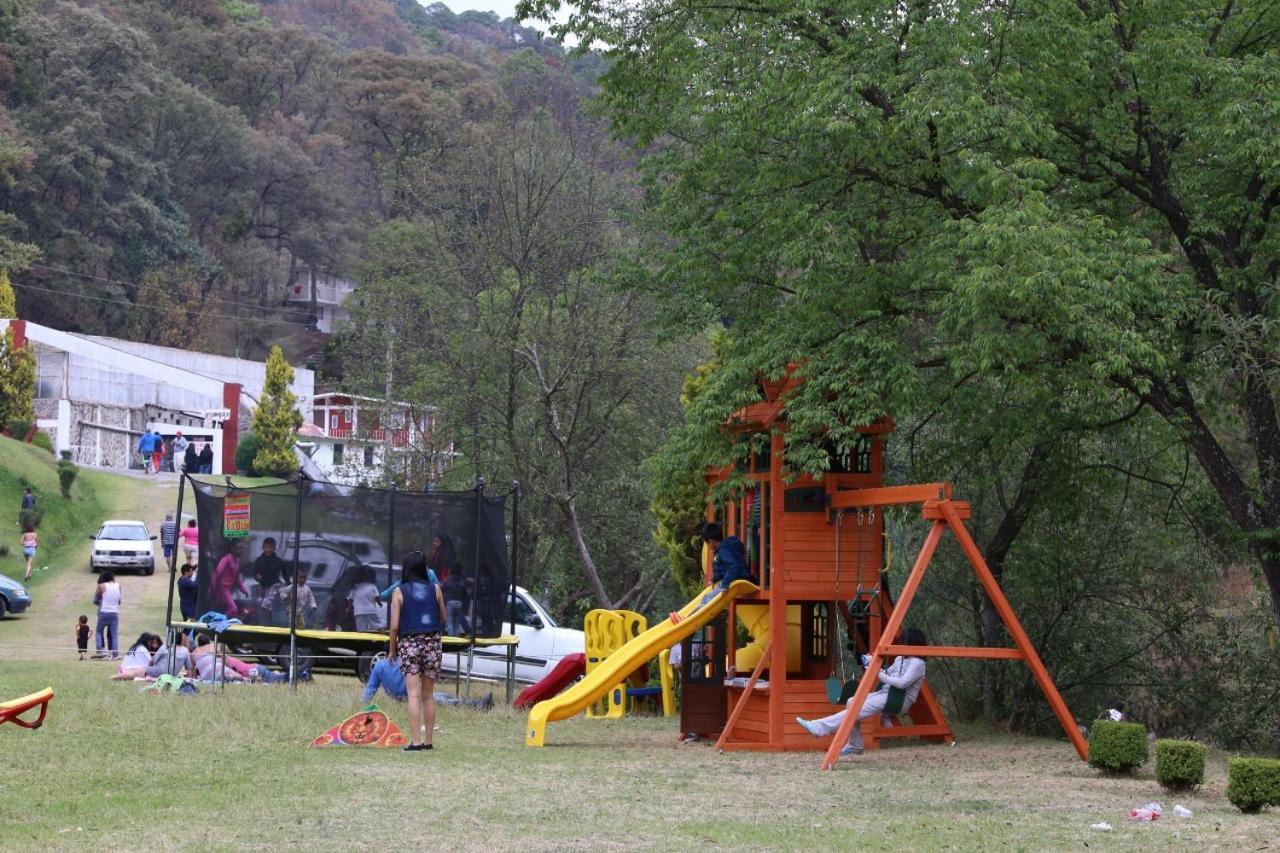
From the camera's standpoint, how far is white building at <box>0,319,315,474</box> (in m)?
59.6

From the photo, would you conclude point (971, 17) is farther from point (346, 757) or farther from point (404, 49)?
point (404, 49)

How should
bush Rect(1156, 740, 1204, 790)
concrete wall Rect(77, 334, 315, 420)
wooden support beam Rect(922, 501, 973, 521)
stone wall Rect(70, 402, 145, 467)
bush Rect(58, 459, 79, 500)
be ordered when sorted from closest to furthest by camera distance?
bush Rect(1156, 740, 1204, 790) < wooden support beam Rect(922, 501, 973, 521) < bush Rect(58, 459, 79, 500) < stone wall Rect(70, 402, 145, 467) < concrete wall Rect(77, 334, 315, 420)

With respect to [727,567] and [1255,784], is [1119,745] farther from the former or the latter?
[727,567]

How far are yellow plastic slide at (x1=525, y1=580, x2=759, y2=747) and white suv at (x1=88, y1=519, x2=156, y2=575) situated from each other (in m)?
27.4

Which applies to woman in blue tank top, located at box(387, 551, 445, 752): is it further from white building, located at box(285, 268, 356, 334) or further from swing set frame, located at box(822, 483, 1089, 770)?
white building, located at box(285, 268, 356, 334)

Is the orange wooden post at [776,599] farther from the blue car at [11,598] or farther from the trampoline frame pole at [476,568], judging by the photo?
the blue car at [11,598]

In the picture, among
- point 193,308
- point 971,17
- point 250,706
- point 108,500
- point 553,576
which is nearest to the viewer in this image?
point 971,17

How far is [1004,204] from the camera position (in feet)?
45.1

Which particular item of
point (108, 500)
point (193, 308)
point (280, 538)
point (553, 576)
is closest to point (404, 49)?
point (193, 308)

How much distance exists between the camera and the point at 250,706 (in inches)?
619

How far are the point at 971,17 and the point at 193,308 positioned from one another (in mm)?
71093

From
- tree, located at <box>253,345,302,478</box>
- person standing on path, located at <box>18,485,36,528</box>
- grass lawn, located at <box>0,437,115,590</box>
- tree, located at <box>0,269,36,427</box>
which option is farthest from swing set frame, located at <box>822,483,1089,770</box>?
tree, located at <box>0,269,36,427</box>

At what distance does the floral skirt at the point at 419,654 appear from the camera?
44.3 feet

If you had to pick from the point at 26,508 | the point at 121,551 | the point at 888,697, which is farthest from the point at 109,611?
the point at 26,508
